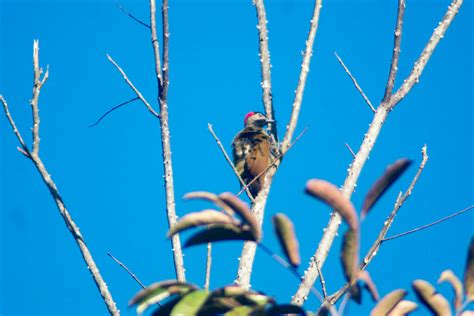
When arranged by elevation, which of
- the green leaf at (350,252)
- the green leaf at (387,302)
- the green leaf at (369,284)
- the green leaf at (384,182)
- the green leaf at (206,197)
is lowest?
the green leaf at (387,302)

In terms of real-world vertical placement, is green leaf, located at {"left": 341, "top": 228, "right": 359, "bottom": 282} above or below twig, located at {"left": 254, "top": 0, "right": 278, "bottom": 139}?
below

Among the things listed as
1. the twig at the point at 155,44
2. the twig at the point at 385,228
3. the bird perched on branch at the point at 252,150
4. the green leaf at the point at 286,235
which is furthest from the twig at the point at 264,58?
the green leaf at the point at 286,235

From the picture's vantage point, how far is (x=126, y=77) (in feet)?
12.1

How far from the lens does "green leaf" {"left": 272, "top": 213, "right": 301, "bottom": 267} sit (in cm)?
172

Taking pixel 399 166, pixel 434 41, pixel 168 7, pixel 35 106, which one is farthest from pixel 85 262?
pixel 434 41

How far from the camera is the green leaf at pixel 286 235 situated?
1.72 metres

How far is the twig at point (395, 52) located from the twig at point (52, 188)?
1738 millimetres

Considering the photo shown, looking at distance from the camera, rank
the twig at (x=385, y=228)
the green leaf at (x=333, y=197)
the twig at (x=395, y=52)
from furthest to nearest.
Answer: the twig at (x=395, y=52) → the twig at (x=385, y=228) → the green leaf at (x=333, y=197)

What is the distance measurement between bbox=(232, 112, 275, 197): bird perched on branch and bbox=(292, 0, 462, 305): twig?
121 inches

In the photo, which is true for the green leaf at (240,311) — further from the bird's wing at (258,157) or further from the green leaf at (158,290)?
the bird's wing at (258,157)

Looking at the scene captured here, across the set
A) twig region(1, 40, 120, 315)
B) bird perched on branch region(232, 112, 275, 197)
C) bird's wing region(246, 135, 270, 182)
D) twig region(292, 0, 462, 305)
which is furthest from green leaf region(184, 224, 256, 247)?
bird's wing region(246, 135, 270, 182)

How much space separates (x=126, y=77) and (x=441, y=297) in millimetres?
2399

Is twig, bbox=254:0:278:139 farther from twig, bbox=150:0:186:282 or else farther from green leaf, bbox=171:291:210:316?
green leaf, bbox=171:291:210:316

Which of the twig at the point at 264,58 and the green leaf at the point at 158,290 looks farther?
the twig at the point at 264,58
